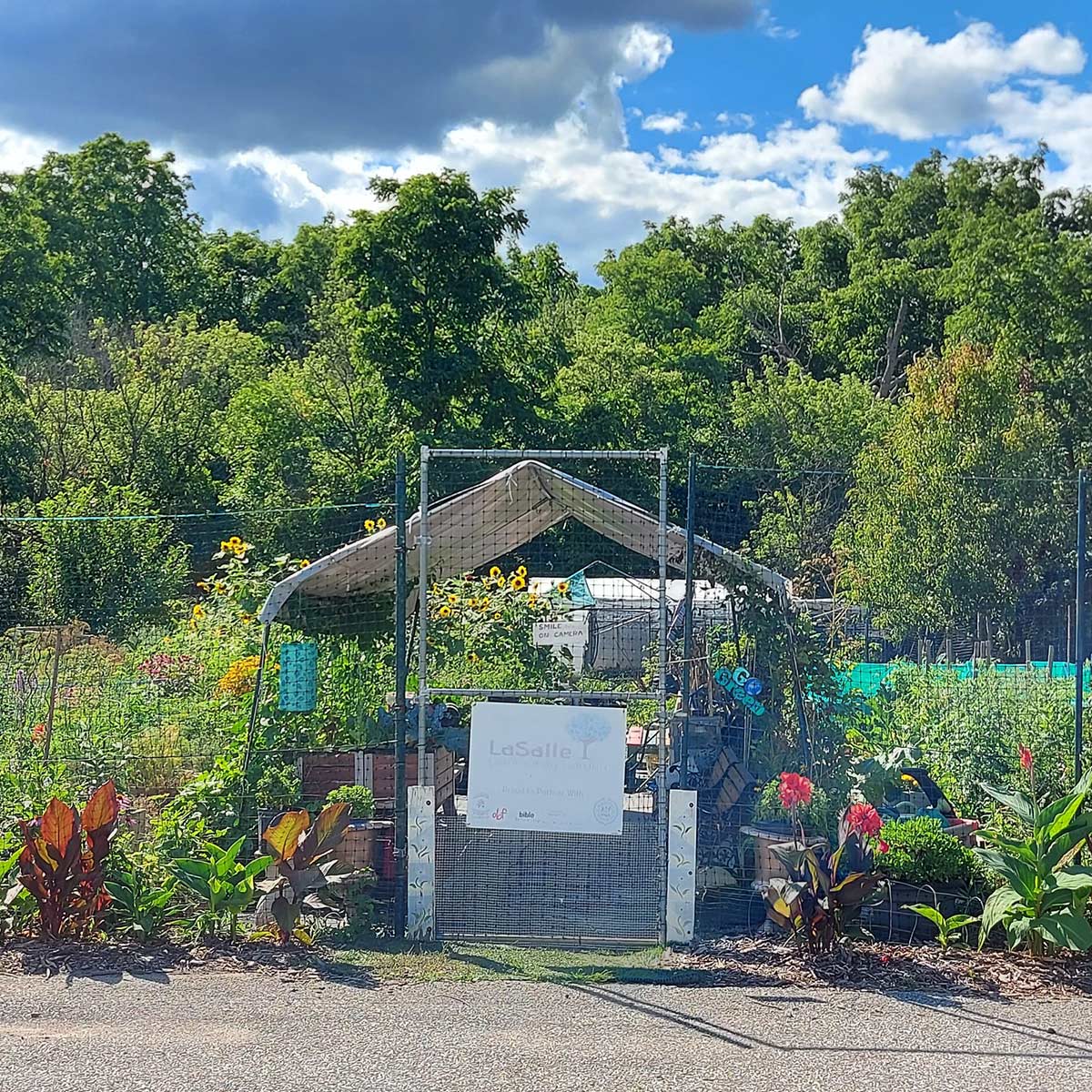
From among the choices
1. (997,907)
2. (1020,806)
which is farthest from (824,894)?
(1020,806)

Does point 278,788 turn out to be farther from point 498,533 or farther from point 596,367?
point 596,367

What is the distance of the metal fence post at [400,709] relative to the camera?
6379mm

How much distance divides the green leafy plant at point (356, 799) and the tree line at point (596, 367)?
3247 millimetres

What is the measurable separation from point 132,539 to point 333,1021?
35.1 feet

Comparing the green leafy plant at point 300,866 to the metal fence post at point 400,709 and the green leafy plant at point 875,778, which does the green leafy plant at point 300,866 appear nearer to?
the metal fence post at point 400,709

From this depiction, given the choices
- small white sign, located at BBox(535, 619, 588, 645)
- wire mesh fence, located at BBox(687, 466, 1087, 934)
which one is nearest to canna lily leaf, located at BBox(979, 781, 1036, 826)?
wire mesh fence, located at BBox(687, 466, 1087, 934)

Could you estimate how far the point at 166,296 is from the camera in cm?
4116

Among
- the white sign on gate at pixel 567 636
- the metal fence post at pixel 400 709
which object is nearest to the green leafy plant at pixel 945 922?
the metal fence post at pixel 400 709

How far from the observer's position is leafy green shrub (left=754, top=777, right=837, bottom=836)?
699cm

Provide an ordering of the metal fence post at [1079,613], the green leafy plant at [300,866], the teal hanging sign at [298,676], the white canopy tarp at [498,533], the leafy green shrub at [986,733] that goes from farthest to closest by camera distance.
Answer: the leafy green shrub at [986,733]
the teal hanging sign at [298,676]
the white canopy tarp at [498,533]
the metal fence post at [1079,613]
the green leafy plant at [300,866]

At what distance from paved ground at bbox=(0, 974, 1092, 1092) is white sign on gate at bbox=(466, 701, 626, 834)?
0.97 meters

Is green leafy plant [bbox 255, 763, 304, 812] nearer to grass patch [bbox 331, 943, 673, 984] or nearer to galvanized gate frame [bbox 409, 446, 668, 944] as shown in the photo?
galvanized gate frame [bbox 409, 446, 668, 944]

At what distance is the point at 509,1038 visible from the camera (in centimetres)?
506

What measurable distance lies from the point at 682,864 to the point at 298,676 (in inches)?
96.3
